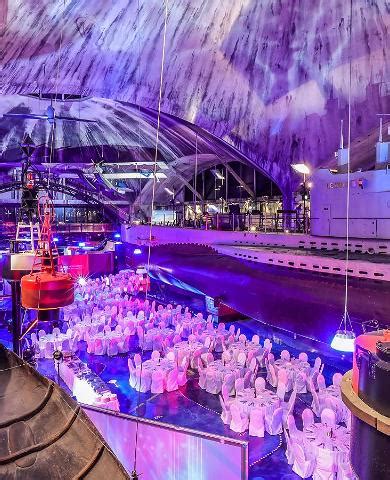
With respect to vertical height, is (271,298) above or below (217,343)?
above

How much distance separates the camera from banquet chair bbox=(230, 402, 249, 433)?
745 centimetres

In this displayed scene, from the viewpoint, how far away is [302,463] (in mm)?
6082

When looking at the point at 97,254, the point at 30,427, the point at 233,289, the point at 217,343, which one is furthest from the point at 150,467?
the point at 97,254

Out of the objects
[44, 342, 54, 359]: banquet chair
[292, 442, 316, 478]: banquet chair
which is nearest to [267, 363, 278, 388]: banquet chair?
[292, 442, 316, 478]: banquet chair

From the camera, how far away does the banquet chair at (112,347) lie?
1133 cm

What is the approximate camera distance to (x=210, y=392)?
923cm

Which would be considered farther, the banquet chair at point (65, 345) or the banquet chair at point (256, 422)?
the banquet chair at point (65, 345)

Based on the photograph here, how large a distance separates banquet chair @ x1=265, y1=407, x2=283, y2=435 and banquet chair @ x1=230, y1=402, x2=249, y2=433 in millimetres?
360

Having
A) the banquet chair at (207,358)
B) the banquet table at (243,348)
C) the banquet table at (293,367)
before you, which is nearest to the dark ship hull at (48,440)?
the banquet table at (293,367)

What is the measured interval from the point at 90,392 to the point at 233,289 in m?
7.49

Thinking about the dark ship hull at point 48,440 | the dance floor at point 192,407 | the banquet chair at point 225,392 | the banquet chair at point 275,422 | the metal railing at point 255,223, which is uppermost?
the metal railing at point 255,223

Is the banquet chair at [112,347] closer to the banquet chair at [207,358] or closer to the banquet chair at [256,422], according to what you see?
the banquet chair at [207,358]

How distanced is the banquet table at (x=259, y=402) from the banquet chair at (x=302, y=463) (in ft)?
4.06

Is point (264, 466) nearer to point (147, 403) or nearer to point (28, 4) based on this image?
point (147, 403)
